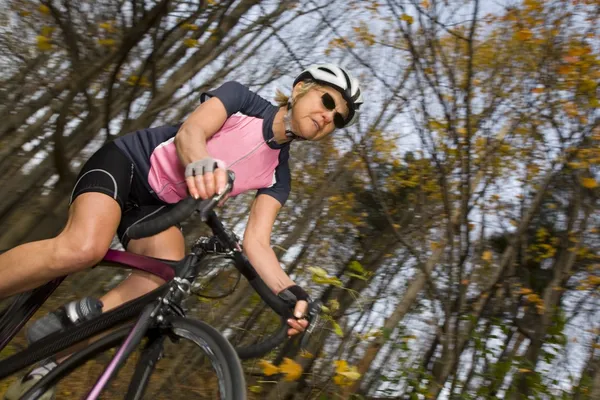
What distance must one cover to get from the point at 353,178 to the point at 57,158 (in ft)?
17.6

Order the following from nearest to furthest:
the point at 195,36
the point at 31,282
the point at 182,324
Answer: the point at 182,324 → the point at 31,282 → the point at 195,36

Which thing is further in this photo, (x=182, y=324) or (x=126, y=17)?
(x=126, y=17)

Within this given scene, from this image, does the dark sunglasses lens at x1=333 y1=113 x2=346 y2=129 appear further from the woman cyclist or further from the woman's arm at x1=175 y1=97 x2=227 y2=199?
the woman's arm at x1=175 y1=97 x2=227 y2=199

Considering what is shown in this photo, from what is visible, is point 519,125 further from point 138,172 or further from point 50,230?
point 50,230

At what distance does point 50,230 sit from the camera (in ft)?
13.4

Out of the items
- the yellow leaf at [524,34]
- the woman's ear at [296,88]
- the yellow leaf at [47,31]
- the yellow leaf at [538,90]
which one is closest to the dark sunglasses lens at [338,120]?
the woman's ear at [296,88]

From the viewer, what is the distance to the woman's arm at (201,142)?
68.8 inches

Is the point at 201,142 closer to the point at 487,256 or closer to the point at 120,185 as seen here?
the point at 120,185

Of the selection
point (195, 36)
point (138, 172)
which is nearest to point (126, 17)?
point (195, 36)

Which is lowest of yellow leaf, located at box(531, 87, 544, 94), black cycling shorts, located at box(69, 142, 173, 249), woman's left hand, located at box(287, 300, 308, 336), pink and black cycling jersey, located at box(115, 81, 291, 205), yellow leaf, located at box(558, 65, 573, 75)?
woman's left hand, located at box(287, 300, 308, 336)

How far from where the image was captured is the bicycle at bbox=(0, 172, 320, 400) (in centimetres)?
179

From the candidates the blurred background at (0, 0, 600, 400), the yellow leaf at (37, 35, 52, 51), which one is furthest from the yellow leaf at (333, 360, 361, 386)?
the yellow leaf at (37, 35, 52, 51)

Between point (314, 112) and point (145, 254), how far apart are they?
953 millimetres

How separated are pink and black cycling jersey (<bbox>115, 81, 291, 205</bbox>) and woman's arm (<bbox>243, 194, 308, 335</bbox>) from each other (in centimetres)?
11
